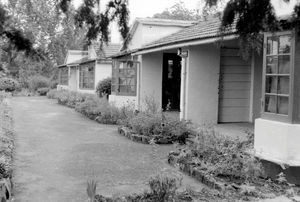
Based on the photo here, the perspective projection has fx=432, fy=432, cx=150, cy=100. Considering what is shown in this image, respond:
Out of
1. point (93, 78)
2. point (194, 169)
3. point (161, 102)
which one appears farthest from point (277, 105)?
point (93, 78)

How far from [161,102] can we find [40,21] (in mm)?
30899

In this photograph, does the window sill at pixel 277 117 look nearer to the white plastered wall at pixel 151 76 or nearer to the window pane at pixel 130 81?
the white plastered wall at pixel 151 76

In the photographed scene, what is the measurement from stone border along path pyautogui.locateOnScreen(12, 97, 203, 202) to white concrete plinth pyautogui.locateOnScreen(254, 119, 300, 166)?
1552 mm

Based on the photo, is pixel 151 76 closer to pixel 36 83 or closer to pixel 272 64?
pixel 272 64

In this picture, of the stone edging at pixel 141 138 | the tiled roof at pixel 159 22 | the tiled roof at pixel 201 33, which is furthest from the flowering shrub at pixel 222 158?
the tiled roof at pixel 159 22

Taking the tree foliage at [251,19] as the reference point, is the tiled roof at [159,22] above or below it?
above

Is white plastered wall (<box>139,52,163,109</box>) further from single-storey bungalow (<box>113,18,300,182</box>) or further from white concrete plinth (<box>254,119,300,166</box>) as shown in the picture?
white concrete plinth (<box>254,119,300,166</box>)

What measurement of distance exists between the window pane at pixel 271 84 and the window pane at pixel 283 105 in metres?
0.25

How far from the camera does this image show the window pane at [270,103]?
8.49 metres

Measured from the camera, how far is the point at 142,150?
460 inches

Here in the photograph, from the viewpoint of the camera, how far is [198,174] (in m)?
8.35

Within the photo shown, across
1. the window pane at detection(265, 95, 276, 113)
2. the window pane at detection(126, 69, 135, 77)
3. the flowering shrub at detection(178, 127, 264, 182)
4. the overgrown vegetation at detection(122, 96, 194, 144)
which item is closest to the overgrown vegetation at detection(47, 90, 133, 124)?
the window pane at detection(126, 69, 135, 77)

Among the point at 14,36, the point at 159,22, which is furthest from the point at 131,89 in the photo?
the point at 14,36

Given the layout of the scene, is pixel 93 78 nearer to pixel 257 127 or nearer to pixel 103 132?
pixel 103 132
